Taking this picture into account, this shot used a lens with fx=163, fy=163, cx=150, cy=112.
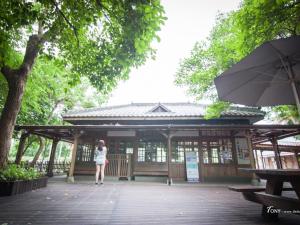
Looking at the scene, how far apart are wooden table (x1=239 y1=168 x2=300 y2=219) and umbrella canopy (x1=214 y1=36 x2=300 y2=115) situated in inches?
55.0

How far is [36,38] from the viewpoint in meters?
5.53

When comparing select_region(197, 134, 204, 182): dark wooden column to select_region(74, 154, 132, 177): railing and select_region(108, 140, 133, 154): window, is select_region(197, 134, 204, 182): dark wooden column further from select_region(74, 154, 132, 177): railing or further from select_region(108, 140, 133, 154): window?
select_region(108, 140, 133, 154): window

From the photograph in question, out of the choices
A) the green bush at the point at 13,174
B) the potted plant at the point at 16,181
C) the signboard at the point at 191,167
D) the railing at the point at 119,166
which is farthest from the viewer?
the railing at the point at 119,166

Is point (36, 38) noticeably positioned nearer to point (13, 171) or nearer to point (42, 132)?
point (13, 171)

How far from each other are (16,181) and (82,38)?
4.56 m

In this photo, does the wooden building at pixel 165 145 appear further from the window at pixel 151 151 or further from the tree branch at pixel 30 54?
the tree branch at pixel 30 54

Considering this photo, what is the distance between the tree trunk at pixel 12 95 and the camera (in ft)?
15.4

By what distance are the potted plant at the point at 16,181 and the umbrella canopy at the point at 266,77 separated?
213 inches

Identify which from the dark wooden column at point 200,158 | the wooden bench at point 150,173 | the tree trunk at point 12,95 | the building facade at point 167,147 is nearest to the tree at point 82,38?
the tree trunk at point 12,95

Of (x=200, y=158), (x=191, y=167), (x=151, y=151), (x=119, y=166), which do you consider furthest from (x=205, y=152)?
(x=119, y=166)

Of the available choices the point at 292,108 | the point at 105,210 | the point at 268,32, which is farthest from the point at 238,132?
the point at 105,210

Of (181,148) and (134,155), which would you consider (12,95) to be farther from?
(181,148)

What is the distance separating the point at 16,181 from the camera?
4.09 m

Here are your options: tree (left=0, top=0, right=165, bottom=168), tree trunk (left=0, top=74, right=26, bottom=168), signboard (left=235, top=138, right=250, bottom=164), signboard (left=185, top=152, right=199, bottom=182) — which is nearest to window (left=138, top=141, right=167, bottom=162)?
signboard (left=185, top=152, right=199, bottom=182)
